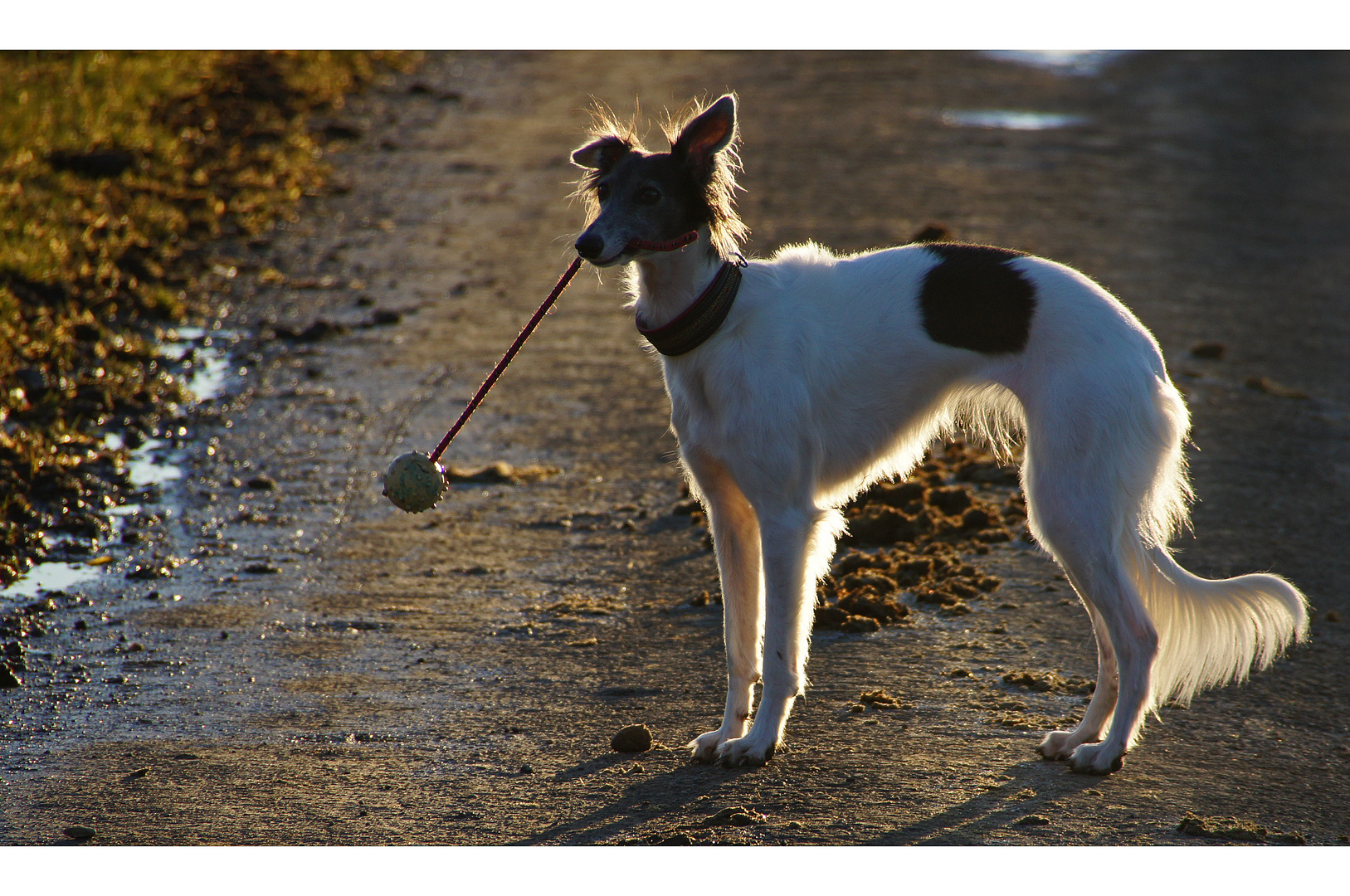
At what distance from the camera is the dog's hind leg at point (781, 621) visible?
4133 millimetres

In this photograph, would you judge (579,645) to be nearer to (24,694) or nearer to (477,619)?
(477,619)

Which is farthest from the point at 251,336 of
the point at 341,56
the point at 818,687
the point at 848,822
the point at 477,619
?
the point at 341,56

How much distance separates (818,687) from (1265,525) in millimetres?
2821

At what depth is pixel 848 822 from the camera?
3723 mm

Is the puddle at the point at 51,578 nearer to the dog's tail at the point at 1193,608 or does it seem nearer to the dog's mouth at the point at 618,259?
the dog's mouth at the point at 618,259

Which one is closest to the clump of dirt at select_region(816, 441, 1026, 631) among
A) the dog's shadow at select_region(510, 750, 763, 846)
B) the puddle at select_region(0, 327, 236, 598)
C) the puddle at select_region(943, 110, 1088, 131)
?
the dog's shadow at select_region(510, 750, 763, 846)

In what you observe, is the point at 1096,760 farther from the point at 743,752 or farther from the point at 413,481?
the point at 413,481

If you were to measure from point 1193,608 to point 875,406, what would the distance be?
1.24 meters

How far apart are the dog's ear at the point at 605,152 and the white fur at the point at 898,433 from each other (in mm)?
372

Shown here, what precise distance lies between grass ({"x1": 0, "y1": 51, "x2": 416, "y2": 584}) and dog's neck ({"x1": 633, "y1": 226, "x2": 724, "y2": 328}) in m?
3.17

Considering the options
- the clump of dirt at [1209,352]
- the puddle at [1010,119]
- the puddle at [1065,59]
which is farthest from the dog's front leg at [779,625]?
the puddle at [1065,59]

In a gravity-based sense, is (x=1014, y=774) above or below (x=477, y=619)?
below

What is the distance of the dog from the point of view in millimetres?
4082

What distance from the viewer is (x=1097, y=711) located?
4.22 m
